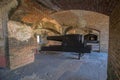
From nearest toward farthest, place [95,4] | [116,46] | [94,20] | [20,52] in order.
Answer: [116,46] < [95,4] < [20,52] < [94,20]

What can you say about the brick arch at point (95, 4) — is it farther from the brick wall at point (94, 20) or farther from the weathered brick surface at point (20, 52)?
the brick wall at point (94, 20)

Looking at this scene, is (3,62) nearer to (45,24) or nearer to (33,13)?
(33,13)

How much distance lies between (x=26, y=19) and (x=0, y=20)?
2.91 ft

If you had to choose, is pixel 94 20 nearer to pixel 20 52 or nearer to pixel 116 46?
pixel 20 52

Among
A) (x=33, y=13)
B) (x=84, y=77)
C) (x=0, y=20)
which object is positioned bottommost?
(x=84, y=77)

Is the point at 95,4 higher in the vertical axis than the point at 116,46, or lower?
higher

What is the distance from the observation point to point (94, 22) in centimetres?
782

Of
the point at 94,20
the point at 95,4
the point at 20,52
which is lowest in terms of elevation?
the point at 20,52

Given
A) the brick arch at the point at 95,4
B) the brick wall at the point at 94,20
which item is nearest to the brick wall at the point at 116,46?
the brick arch at the point at 95,4

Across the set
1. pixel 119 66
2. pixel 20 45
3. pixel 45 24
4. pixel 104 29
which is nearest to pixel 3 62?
pixel 20 45

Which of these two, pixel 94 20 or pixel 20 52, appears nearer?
pixel 20 52

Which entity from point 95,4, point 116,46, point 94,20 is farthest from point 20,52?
point 94,20

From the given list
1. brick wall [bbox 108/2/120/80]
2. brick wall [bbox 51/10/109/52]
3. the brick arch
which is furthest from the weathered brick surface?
brick wall [bbox 51/10/109/52]

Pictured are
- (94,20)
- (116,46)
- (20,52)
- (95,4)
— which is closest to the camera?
(116,46)
